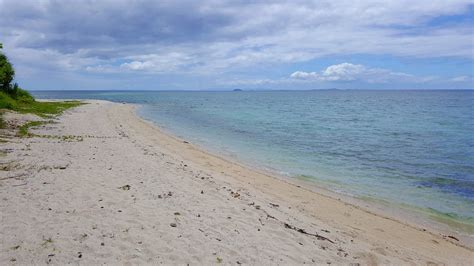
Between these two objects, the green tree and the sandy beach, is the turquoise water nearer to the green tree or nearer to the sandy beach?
the sandy beach

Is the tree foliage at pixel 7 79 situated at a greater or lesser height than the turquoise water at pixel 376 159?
greater

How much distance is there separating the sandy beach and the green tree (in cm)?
2806

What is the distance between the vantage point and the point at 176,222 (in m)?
7.94

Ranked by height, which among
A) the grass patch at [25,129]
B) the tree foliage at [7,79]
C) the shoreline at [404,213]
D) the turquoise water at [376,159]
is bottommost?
the shoreline at [404,213]

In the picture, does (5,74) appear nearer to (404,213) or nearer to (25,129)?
(25,129)

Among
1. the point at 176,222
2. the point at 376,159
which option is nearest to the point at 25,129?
the point at 176,222

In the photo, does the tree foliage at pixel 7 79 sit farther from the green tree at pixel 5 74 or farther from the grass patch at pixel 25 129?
the grass patch at pixel 25 129

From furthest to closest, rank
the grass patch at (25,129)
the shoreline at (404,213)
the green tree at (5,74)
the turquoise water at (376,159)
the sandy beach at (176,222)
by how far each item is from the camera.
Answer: the green tree at (5,74) < the grass patch at (25,129) < the turquoise water at (376,159) < the shoreline at (404,213) < the sandy beach at (176,222)

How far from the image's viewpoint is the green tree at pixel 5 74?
36.3 m

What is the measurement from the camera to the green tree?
36.3 m

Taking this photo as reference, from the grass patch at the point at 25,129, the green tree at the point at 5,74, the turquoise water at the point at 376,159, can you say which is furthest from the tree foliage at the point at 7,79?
the turquoise water at the point at 376,159

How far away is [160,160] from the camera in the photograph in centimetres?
1527

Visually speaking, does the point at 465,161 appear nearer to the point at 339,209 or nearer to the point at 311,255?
the point at 339,209

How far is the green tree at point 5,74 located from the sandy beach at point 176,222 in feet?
92.1
